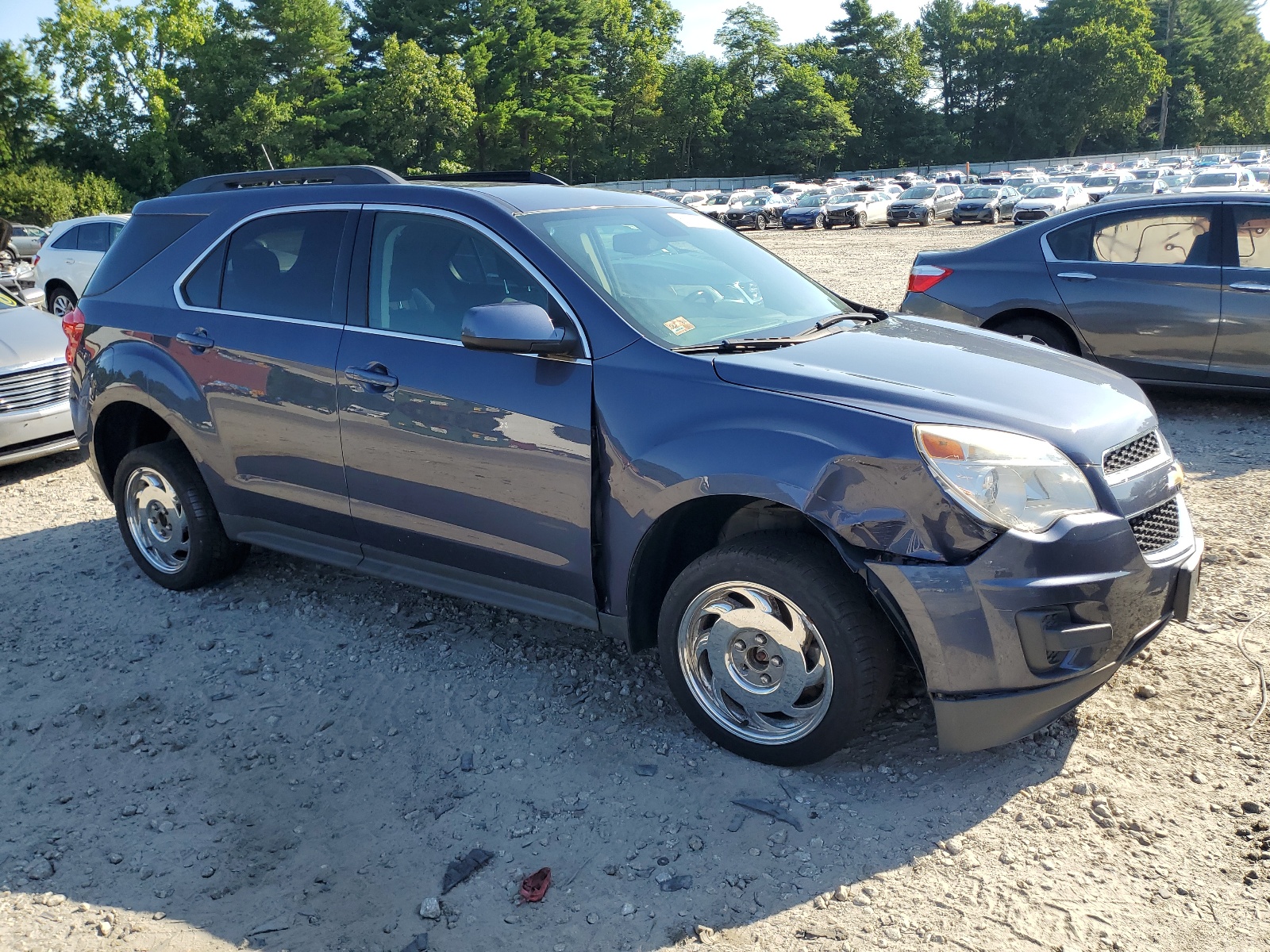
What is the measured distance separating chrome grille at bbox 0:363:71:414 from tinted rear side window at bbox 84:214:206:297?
2.70m

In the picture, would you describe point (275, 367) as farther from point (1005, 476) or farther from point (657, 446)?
point (1005, 476)

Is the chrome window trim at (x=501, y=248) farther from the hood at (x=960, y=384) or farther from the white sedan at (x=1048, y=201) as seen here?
the white sedan at (x=1048, y=201)

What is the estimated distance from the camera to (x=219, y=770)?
363 cm

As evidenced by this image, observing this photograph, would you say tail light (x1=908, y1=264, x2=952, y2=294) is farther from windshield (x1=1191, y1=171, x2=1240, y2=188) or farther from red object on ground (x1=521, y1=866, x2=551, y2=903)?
windshield (x1=1191, y1=171, x2=1240, y2=188)

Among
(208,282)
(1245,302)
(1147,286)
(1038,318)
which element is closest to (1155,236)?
(1147,286)

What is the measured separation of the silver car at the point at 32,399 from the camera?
7.48 m

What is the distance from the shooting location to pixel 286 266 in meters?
4.44

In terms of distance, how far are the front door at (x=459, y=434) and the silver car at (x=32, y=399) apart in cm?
430

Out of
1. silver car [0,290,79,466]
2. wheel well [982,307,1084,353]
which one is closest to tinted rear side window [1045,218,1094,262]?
wheel well [982,307,1084,353]

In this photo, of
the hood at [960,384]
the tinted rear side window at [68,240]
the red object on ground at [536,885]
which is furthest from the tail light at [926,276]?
the tinted rear side window at [68,240]

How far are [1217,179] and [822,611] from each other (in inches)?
1444

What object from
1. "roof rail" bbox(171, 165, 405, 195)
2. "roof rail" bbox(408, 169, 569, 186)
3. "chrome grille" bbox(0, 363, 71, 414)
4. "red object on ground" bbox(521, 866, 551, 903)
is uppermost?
"roof rail" bbox(171, 165, 405, 195)

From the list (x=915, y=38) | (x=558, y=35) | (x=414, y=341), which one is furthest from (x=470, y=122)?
(x=414, y=341)

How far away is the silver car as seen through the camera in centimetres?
748
